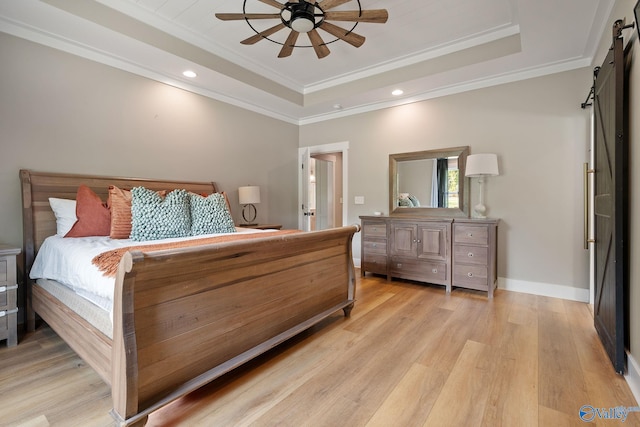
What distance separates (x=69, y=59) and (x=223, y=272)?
283 cm

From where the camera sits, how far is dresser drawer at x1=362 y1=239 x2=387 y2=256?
407 centimetres

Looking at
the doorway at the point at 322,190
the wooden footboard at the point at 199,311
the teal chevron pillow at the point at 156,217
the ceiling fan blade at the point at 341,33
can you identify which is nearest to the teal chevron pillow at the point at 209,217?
the teal chevron pillow at the point at 156,217

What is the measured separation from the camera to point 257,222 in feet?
15.5

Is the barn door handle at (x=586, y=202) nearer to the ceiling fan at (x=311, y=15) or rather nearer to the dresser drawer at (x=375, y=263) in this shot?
the dresser drawer at (x=375, y=263)

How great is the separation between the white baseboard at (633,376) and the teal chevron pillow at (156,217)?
3193mm

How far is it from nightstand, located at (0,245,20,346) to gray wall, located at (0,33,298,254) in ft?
1.94

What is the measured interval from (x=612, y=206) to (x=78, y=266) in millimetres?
3353

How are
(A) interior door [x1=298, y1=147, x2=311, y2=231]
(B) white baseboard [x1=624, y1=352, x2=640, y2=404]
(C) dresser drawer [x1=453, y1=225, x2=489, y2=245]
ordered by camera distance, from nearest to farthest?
(B) white baseboard [x1=624, y1=352, x2=640, y2=404] → (C) dresser drawer [x1=453, y1=225, x2=489, y2=245] → (A) interior door [x1=298, y1=147, x2=311, y2=231]

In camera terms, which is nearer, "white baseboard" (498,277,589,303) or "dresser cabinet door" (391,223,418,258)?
"white baseboard" (498,277,589,303)

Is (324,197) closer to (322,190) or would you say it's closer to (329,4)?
(322,190)

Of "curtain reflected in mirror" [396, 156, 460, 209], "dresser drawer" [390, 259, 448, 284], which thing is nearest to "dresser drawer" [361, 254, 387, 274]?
"dresser drawer" [390, 259, 448, 284]

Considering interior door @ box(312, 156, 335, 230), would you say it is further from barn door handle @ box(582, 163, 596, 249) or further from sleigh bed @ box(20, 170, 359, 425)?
barn door handle @ box(582, 163, 596, 249)

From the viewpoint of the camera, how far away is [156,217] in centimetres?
254

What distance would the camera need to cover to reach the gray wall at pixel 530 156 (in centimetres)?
320
